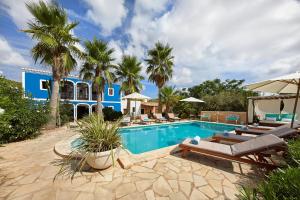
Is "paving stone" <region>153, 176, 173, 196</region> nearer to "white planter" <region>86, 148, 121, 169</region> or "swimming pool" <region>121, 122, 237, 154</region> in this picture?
"white planter" <region>86, 148, 121, 169</region>

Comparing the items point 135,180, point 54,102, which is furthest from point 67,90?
point 135,180

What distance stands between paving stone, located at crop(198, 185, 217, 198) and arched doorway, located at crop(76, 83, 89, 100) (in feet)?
66.0

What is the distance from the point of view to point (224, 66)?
18422 millimetres

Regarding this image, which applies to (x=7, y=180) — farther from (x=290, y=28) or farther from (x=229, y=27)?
(x=290, y=28)

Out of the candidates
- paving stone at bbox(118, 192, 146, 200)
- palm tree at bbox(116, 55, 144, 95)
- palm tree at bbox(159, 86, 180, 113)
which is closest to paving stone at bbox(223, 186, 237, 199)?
paving stone at bbox(118, 192, 146, 200)

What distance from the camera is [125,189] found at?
286cm

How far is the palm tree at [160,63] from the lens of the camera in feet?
56.1

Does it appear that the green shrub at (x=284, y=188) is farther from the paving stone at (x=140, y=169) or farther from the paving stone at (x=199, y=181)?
the paving stone at (x=140, y=169)

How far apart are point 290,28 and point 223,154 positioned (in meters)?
8.47

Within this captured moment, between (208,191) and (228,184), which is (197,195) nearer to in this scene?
(208,191)

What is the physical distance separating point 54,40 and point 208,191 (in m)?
10.8

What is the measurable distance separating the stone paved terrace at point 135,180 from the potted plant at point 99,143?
0.33m

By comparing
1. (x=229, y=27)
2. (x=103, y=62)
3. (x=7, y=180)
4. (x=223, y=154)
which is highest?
(x=229, y=27)

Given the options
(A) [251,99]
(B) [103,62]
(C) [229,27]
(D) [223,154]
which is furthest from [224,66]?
(D) [223,154]
